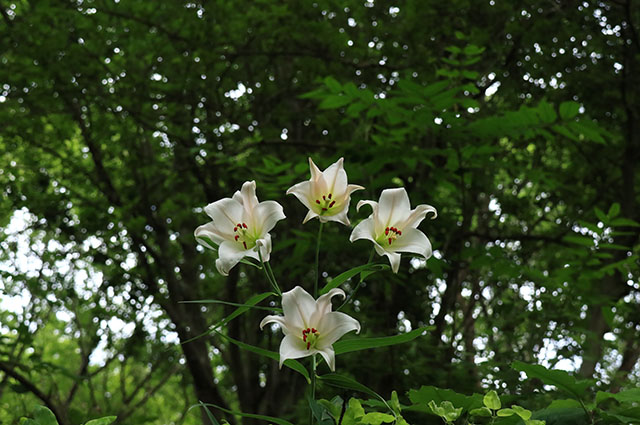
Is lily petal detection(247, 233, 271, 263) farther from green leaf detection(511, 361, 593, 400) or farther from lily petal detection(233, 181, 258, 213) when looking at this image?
green leaf detection(511, 361, 593, 400)

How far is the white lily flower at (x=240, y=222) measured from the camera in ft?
5.45

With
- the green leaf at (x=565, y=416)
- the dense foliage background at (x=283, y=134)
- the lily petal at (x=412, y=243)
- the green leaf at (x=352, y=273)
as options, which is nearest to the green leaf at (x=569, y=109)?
the dense foliage background at (x=283, y=134)

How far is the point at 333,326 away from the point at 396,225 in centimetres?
30

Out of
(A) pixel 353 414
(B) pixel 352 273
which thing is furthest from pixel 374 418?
(B) pixel 352 273

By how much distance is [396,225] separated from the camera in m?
1.72

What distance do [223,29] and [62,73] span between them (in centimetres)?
132

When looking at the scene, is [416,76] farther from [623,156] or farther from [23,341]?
[23,341]

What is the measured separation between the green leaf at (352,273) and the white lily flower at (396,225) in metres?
0.08

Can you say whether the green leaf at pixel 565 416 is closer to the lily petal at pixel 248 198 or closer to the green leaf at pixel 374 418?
the green leaf at pixel 374 418

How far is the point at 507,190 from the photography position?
7.66m

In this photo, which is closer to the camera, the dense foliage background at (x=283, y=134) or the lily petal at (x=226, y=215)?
the lily petal at (x=226, y=215)

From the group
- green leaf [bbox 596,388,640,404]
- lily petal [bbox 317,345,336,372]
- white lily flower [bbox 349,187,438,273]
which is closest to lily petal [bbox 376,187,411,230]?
white lily flower [bbox 349,187,438,273]

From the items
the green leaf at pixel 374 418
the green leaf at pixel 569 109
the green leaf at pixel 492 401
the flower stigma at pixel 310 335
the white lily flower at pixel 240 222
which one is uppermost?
the green leaf at pixel 569 109

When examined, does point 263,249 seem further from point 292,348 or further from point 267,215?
point 292,348
